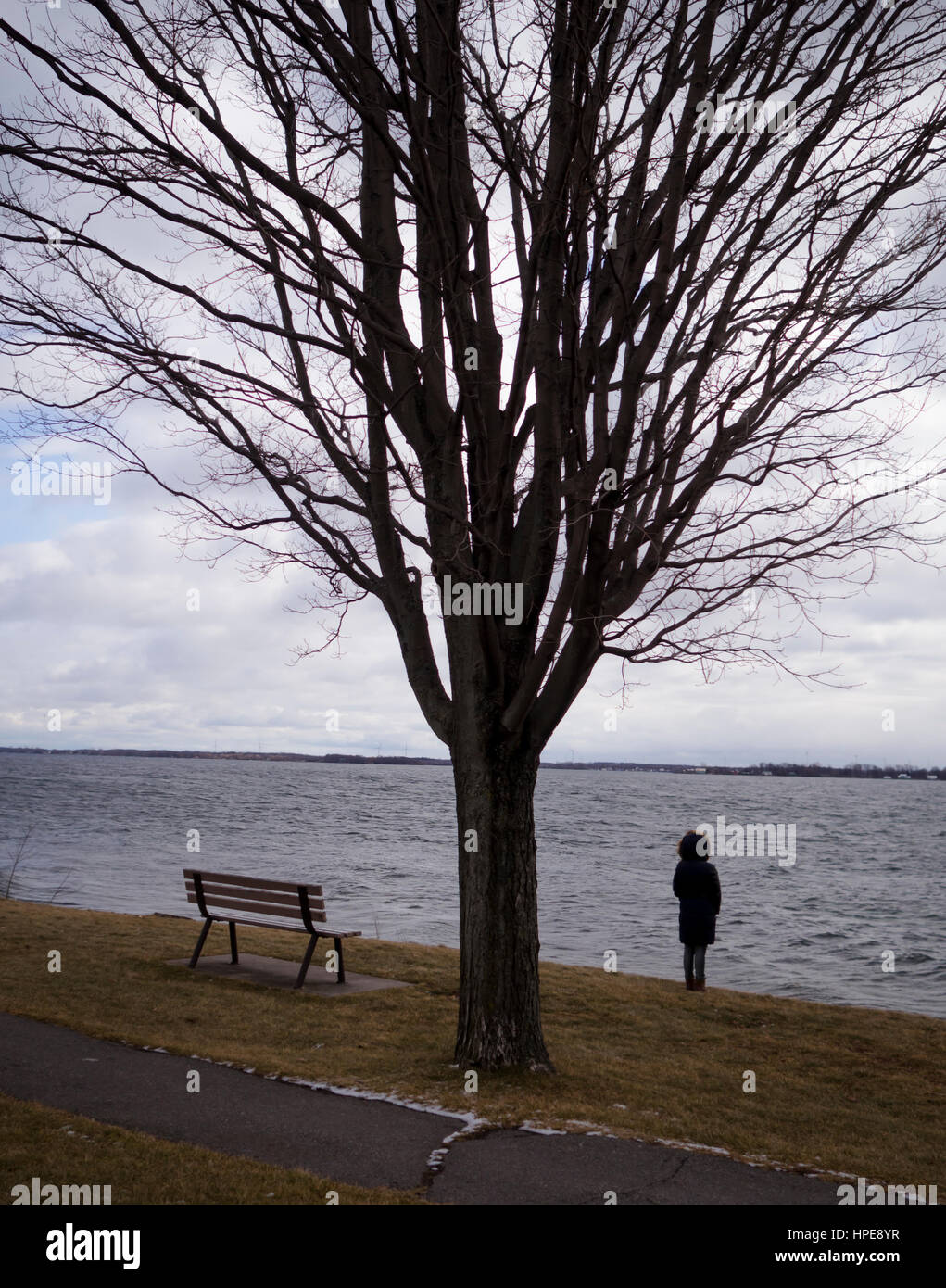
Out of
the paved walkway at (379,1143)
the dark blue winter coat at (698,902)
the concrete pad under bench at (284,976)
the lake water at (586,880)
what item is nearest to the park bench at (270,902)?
the concrete pad under bench at (284,976)

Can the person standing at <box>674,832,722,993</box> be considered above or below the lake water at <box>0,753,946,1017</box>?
above

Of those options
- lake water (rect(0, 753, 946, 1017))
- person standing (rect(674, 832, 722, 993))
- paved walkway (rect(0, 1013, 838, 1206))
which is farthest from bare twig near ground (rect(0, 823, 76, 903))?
paved walkway (rect(0, 1013, 838, 1206))

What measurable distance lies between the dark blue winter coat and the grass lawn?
64 centimetres

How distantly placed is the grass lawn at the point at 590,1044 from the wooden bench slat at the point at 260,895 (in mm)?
764

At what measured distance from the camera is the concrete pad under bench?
367 inches

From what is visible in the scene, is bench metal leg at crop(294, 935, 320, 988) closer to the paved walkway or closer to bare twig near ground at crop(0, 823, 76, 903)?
the paved walkway

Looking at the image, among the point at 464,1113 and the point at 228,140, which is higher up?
the point at 228,140

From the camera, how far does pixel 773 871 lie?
3628 cm

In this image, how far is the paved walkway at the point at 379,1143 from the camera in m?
4.61

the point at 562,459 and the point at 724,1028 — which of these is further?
the point at 724,1028
